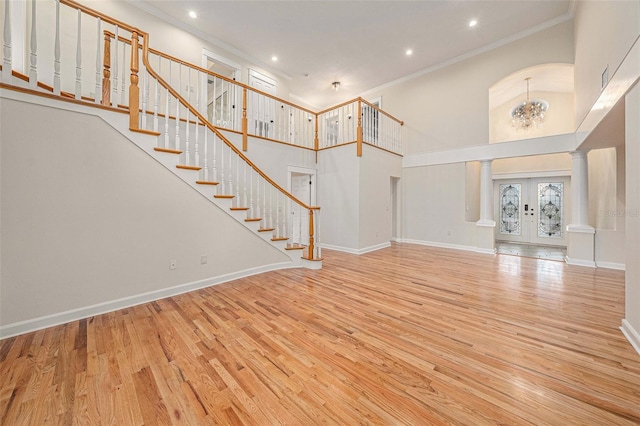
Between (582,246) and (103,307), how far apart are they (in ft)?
26.0

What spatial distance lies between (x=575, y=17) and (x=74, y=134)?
28.4 feet

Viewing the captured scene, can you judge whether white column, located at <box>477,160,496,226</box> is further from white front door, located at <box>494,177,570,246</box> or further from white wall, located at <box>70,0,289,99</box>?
white wall, located at <box>70,0,289,99</box>

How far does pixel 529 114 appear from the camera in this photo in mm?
6746

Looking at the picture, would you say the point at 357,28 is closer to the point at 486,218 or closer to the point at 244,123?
the point at 244,123

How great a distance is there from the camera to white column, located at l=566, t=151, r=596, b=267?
460cm

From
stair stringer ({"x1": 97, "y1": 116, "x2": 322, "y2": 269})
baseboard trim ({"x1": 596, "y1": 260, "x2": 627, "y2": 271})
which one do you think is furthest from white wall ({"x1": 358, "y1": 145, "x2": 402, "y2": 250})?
baseboard trim ({"x1": 596, "y1": 260, "x2": 627, "y2": 271})

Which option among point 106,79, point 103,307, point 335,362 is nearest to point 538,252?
point 335,362

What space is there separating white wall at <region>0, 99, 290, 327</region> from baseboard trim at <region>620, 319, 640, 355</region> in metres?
4.63

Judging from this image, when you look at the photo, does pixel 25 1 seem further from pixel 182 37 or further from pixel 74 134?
pixel 74 134

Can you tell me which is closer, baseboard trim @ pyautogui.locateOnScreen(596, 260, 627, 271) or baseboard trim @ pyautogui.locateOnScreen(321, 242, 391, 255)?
baseboard trim @ pyautogui.locateOnScreen(596, 260, 627, 271)

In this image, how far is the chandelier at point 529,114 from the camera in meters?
6.77

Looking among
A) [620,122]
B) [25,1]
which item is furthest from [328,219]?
[25,1]

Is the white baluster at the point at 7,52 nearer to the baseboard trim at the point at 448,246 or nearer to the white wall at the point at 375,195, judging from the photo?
the white wall at the point at 375,195

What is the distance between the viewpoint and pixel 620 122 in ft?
10.0
